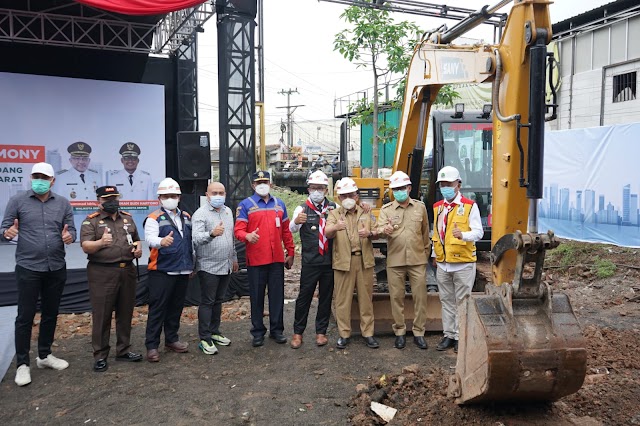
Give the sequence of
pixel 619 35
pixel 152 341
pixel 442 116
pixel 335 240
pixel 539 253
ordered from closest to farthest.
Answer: pixel 539 253 → pixel 152 341 → pixel 335 240 → pixel 442 116 → pixel 619 35

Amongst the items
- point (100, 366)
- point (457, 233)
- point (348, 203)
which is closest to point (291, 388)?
point (100, 366)

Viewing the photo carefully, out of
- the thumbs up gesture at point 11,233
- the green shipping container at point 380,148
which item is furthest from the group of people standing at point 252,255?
the green shipping container at point 380,148

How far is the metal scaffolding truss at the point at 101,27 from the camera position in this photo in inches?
368

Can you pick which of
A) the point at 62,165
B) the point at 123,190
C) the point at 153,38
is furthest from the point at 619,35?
the point at 62,165

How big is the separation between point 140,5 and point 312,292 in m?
4.70

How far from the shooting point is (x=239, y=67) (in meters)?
8.67

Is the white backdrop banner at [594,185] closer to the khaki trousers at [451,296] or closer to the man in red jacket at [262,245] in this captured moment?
the khaki trousers at [451,296]

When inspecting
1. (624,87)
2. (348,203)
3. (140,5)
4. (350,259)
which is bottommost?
(350,259)

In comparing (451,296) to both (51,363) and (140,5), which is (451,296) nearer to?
(51,363)

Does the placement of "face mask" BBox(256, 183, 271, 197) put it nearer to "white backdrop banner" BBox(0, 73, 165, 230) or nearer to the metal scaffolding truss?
the metal scaffolding truss

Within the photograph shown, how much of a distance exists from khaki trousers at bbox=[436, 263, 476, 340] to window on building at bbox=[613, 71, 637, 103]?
10660 millimetres

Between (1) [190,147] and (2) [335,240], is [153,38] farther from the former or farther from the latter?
(2) [335,240]

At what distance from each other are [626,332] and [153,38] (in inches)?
376

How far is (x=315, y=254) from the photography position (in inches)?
221
